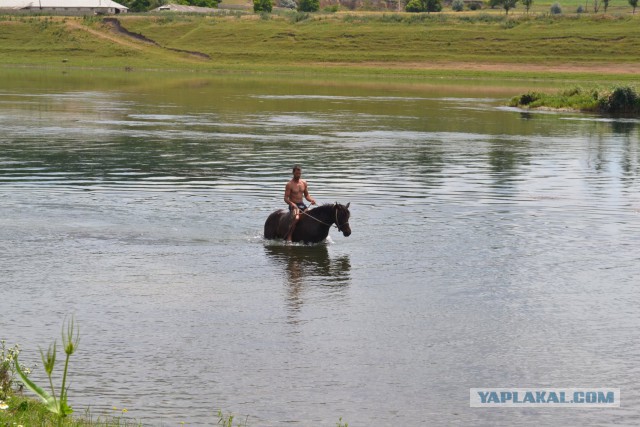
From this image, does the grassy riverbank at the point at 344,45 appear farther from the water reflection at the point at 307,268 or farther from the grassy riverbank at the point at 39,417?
the grassy riverbank at the point at 39,417

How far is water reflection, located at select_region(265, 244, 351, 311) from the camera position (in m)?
21.2

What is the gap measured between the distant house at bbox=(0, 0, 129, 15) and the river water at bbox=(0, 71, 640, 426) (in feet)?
440

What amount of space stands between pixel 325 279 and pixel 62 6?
169m

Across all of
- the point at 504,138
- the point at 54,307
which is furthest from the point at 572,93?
the point at 54,307

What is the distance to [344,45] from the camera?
460 feet

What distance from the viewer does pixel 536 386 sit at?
15.4 m

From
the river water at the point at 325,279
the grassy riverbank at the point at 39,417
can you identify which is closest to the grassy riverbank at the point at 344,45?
the river water at the point at 325,279

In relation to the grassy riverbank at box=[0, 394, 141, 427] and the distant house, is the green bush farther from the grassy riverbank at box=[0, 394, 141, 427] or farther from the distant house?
the distant house

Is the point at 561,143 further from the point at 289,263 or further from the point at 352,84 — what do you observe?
the point at 352,84

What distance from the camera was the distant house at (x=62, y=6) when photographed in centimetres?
17762

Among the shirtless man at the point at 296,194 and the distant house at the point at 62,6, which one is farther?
the distant house at the point at 62,6

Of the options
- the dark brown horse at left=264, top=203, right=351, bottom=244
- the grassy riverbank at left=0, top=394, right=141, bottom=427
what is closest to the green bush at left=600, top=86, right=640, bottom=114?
the dark brown horse at left=264, top=203, right=351, bottom=244

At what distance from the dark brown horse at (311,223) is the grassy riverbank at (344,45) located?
95343 mm

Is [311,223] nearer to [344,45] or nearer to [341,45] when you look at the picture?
[344,45]
